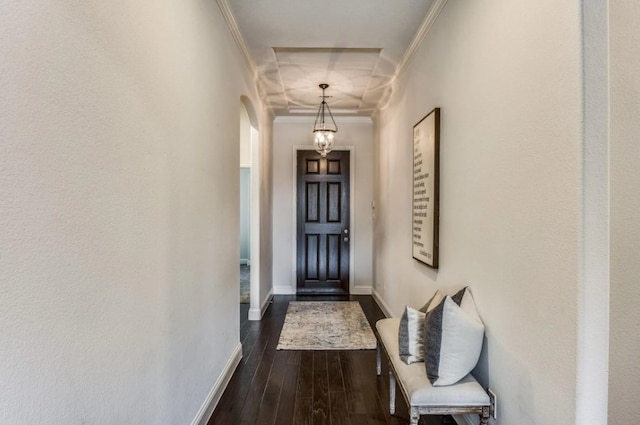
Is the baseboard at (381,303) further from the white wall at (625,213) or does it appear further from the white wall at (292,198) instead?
the white wall at (625,213)

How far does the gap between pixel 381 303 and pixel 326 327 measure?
1.09 m

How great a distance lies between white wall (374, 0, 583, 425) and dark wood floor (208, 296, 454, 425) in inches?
34.3

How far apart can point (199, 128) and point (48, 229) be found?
1264 mm

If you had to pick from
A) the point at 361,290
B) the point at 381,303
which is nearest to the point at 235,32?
the point at 381,303

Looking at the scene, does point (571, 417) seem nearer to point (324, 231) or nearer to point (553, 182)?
point (553, 182)

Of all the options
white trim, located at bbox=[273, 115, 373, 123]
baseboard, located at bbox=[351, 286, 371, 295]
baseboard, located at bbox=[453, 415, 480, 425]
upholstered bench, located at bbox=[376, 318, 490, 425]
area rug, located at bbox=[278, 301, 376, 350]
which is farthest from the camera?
baseboard, located at bbox=[351, 286, 371, 295]

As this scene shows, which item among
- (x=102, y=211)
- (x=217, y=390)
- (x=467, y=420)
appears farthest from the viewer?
(x=217, y=390)

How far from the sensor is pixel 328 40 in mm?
2906

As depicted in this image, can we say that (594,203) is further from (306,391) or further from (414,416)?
(306,391)

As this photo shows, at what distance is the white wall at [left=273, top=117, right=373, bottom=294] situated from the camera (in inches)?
211

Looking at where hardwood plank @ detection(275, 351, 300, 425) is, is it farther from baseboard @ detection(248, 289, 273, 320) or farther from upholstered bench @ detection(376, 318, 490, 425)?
baseboard @ detection(248, 289, 273, 320)

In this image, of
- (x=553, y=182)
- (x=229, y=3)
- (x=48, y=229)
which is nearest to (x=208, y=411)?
(x=48, y=229)

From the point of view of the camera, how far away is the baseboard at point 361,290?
539 centimetres

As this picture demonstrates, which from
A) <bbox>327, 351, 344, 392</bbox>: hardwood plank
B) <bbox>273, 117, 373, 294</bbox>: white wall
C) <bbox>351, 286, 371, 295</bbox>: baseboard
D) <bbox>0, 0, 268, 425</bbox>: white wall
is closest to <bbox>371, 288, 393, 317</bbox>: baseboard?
<bbox>351, 286, 371, 295</bbox>: baseboard
